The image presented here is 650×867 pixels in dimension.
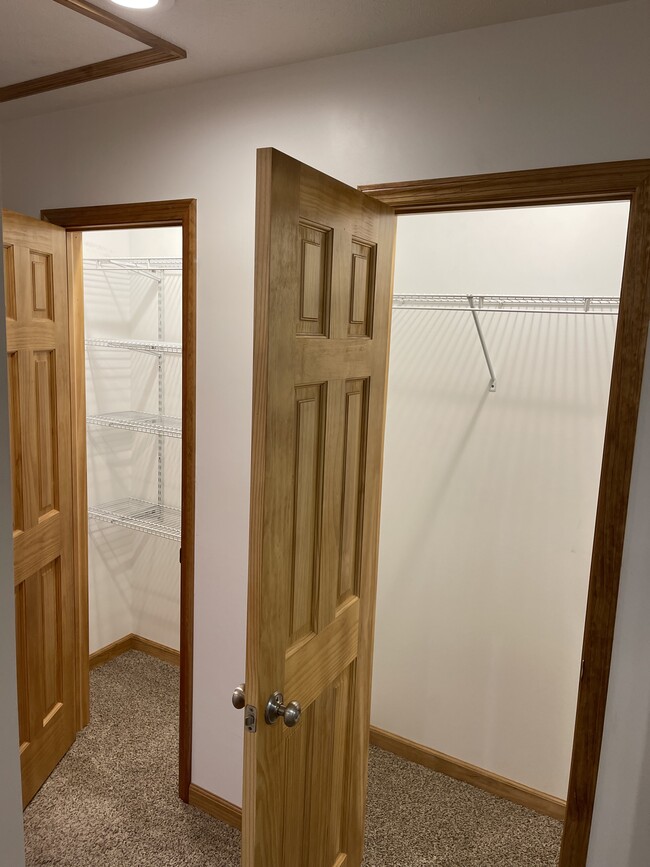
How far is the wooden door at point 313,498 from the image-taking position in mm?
1355

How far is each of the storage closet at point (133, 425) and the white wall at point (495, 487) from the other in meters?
1.15

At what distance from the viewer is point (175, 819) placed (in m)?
2.46

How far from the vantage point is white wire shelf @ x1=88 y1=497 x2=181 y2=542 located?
3.13 m

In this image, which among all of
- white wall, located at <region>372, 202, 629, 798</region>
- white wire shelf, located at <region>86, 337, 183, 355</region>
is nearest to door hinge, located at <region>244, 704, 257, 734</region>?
white wall, located at <region>372, 202, 629, 798</region>

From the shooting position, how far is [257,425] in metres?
1.35

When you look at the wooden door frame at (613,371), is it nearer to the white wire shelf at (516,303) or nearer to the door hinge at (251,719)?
the white wire shelf at (516,303)

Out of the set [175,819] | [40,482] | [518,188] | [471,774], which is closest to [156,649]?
[175,819]

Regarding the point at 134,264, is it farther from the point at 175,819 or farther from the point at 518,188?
the point at 175,819

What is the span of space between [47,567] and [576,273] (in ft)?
7.61

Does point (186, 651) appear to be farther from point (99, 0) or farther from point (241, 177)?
point (99, 0)

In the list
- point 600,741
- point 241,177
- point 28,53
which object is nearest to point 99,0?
point 28,53

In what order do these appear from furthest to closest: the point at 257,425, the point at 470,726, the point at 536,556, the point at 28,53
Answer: the point at 470,726
the point at 536,556
the point at 28,53
the point at 257,425

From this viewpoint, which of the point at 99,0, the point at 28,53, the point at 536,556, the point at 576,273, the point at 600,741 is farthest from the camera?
the point at 536,556

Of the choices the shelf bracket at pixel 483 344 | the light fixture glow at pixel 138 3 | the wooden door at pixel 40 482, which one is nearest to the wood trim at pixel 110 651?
the wooden door at pixel 40 482
